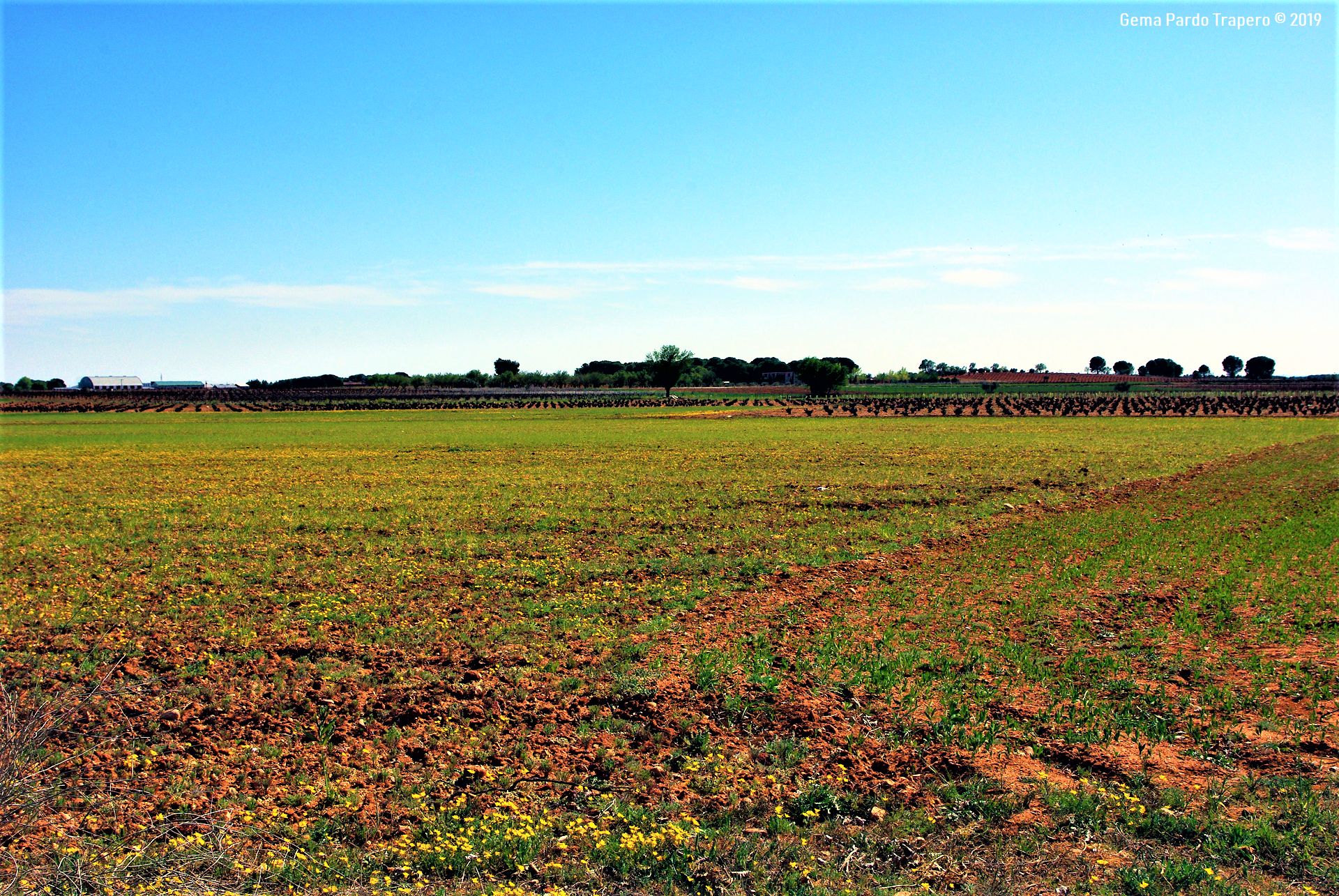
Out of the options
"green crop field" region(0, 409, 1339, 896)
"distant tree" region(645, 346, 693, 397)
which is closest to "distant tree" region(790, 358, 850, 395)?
"distant tree" region(645, 346, 693, 397)

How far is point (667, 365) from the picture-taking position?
150 metres

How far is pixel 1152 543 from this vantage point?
18125mm

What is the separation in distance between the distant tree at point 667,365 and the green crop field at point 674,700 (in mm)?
127429

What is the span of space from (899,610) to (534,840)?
7979 mm

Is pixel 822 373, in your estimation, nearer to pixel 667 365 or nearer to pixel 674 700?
pixel 667 365

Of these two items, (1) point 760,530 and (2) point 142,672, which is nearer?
(2) point 142,672

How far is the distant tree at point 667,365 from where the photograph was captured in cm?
15050

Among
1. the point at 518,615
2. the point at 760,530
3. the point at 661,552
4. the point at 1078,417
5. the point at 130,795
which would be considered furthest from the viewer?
the point at 1078,417

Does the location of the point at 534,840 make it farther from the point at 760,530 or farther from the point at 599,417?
the point at 599,417

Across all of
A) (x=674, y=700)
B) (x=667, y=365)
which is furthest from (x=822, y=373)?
(x=674, y=700)

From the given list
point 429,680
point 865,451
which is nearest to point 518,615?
point 429,680

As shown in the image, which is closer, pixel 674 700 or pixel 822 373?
pixel 674 700

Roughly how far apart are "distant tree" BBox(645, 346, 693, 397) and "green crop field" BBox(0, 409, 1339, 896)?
127 meters

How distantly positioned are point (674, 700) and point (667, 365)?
14184cm
